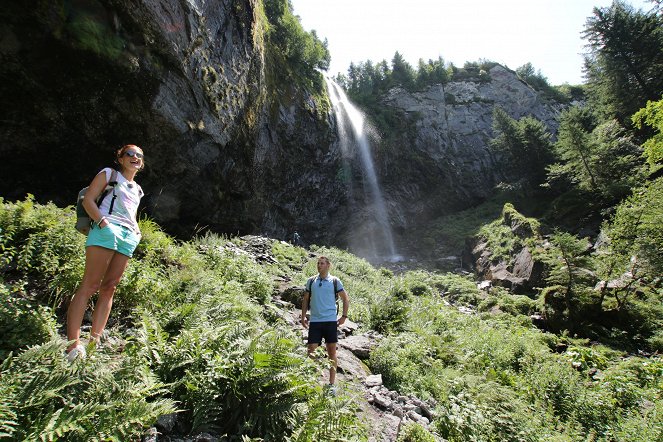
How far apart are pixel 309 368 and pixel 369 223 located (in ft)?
102

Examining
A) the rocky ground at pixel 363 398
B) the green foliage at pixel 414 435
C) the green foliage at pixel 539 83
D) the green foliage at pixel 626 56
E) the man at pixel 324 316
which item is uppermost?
the green foliage at pixel 539 83

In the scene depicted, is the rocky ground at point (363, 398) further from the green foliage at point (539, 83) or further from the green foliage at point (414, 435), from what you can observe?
the green foliage at point (539, 83)

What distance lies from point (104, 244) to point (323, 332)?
3310 millimetres

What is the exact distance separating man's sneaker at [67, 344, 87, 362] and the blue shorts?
303 cm

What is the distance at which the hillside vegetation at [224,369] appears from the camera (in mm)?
2506

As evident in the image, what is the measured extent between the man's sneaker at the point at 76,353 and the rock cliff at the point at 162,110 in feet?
32.7

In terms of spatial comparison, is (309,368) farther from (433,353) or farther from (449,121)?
(449,121)

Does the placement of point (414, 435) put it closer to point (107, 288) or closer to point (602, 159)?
point (107, 288)

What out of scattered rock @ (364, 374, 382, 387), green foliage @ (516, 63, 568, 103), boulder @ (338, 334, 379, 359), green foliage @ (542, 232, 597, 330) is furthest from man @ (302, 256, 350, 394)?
green foliage @ (516, 63, 568, 103)

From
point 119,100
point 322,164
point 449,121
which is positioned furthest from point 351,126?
point 119,100

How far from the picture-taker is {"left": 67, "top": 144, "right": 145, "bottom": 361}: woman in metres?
3.13

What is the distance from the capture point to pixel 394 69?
162 ft

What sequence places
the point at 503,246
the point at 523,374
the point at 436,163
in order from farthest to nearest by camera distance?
the point at 436,163 < the point at 503,246 < the point at 523,374

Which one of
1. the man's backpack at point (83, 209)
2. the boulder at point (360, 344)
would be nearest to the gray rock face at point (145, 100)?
the man's backpack at point (83, 209)
